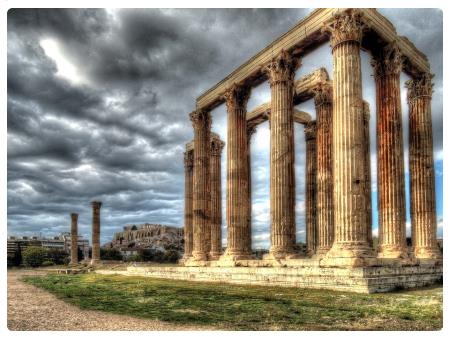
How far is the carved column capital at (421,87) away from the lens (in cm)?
2944

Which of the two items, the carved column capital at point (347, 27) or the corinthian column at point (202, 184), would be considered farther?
the corinthian column at point (202, 184)

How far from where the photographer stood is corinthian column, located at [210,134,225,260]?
37469mm

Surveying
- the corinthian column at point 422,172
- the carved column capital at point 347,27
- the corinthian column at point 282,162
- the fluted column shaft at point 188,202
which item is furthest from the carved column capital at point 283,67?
the fluted column shaft at point 188,202

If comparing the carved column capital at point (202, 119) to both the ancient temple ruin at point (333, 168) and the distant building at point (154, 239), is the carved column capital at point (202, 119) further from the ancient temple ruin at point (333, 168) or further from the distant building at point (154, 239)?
the distant building at point (154, 239)

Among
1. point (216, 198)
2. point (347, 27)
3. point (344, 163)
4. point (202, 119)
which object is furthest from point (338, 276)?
point (202, 119)

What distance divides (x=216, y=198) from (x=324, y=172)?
12.4 metres

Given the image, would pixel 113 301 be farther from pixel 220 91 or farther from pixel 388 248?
pixel 220 91

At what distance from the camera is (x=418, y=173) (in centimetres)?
2842

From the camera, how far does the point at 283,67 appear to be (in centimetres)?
2836

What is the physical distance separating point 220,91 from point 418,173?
16953mm

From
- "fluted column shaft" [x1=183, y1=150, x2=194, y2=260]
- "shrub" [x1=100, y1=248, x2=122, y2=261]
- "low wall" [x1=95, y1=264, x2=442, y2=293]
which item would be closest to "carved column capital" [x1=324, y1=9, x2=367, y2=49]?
"low wall" [x1=95, y1=264, x2=442, y2=293]

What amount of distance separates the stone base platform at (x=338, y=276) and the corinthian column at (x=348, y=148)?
116 centimetres

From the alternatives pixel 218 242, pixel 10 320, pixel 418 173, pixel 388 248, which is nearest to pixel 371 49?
pixel 418 173

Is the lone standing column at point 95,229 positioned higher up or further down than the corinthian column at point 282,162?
further down
